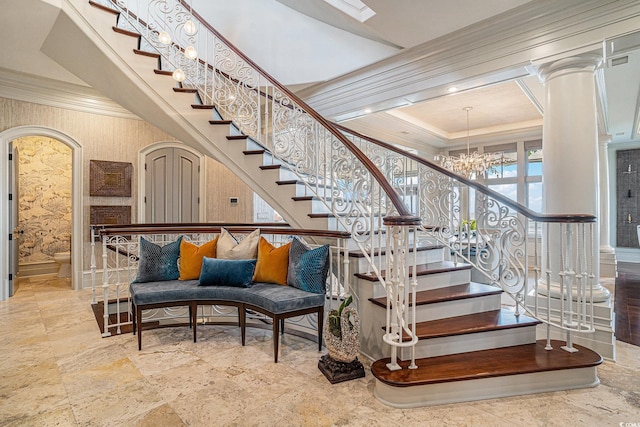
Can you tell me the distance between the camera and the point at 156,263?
3.38m

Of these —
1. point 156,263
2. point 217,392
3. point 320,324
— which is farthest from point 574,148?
point 156,263

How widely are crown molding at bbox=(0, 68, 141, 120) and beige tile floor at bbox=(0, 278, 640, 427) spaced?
3.63 meters

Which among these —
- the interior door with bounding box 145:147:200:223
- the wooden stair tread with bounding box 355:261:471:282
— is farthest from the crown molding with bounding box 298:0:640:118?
the interior door with bounding box 145:147:200:223

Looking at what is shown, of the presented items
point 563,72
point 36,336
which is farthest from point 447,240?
point 36,336

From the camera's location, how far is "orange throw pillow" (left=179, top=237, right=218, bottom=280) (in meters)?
3.40

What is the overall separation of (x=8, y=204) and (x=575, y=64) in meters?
7.13

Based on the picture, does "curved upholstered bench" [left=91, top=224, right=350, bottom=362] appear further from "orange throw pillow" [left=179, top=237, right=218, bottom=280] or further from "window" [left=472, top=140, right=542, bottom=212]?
"window" [left=472, top=140, right=542, bottom=212]

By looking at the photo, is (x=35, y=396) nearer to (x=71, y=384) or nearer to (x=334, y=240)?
(x=71, y=384)

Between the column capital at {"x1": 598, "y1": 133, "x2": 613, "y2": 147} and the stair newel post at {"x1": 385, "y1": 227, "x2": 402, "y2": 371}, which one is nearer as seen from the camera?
the stair newel post at {"x1": 385, "y1": 227, "x2": 402, "y2": 371}

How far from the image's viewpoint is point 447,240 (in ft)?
11.6

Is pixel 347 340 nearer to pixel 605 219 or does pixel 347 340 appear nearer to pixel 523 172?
pixel 605 219

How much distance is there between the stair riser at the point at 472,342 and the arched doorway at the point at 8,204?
5354 mm

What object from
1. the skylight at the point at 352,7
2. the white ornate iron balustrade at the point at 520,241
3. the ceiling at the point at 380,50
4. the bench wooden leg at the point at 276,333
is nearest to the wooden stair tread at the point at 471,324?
the white ornate iron balustrade at the point at 520,241

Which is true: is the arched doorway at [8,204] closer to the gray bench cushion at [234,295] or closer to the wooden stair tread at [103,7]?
the wooden stair tread at [103,7]
